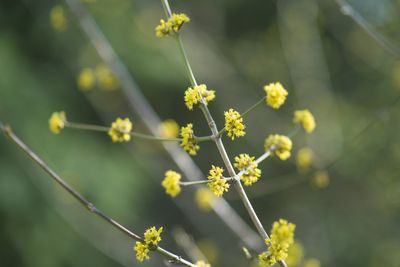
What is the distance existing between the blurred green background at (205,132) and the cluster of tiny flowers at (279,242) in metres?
2.62

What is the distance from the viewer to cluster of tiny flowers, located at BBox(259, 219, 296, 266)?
6.00 feet

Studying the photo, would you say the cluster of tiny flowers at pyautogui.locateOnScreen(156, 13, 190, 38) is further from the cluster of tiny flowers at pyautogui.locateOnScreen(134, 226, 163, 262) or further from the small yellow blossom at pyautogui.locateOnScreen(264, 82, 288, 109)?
the cluster of tiny flowers at pyautogui.locateOnScreen(134, 226, 163, 262)

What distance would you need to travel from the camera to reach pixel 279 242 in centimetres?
186

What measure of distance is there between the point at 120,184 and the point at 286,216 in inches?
91.7

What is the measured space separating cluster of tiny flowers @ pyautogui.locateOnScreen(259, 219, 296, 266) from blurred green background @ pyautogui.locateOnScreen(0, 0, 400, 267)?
2621mm

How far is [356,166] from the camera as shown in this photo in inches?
200

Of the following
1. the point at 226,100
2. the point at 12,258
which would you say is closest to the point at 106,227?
the point at 12,258

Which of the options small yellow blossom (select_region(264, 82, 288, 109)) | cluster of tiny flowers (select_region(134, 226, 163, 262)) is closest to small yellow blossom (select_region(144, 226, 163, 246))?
cluster of tiny flowers (select_region(134, 226, 163, 262))

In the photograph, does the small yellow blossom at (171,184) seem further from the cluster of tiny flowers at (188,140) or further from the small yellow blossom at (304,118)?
the small yellow blossom at (304,118)

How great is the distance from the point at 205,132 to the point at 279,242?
5.87 m

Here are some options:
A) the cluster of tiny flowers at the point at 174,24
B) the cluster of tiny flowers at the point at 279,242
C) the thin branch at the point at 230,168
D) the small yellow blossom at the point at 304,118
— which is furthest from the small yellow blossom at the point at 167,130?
the cluster of tiny flowers at the point at 279,242

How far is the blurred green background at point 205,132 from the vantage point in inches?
212

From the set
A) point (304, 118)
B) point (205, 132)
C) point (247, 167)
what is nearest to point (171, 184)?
point (247, 167)

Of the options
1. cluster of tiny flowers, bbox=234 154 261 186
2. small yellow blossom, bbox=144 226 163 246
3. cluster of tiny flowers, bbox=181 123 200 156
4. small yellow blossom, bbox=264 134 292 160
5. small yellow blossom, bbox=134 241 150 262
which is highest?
small yellow blossom, bbox=264 134 292 160
